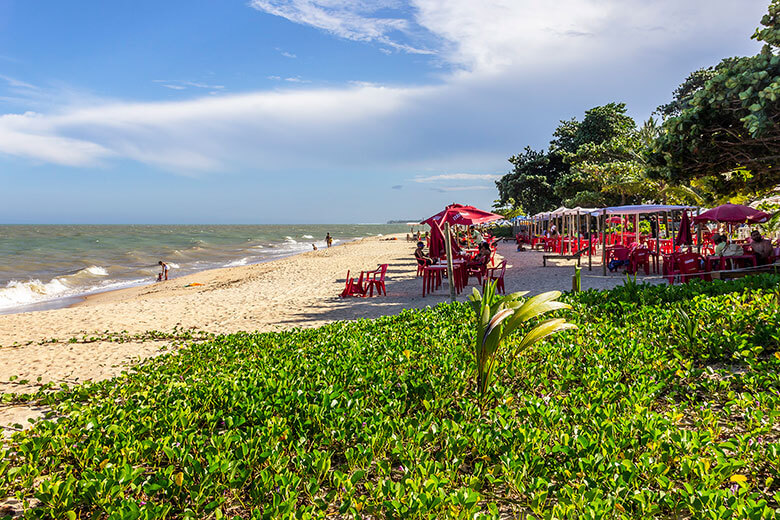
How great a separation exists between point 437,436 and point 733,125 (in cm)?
1154

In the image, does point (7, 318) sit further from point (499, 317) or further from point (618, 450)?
point (618, 450)

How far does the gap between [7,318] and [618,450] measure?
12.9 meters

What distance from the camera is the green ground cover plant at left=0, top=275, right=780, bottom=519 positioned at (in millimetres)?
2230

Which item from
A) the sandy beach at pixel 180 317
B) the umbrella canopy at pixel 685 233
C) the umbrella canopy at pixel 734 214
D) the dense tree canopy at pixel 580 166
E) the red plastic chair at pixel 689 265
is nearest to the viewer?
the sandy beach at pixel 180 317

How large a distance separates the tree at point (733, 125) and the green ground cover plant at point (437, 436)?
6.19 meters

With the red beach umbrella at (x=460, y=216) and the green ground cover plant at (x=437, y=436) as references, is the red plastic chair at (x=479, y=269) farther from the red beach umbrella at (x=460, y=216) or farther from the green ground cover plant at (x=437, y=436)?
the green ground cover plant at (x=437, y=436)

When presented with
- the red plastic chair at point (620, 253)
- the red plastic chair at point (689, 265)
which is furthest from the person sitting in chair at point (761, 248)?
the red plastic chair at point (620, 253)

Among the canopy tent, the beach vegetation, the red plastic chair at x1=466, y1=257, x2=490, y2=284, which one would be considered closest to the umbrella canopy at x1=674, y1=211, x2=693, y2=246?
the canopy tent

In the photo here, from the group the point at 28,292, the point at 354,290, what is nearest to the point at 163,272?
the point at 28,292

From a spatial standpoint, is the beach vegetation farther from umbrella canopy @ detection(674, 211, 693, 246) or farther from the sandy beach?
umbrella canopy @ detection(674, 211, 693, 246)

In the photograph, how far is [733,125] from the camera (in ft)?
35.4

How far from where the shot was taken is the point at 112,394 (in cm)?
463

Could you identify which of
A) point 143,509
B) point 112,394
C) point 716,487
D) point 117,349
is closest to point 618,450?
point 716,487

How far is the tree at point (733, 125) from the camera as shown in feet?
29.8
